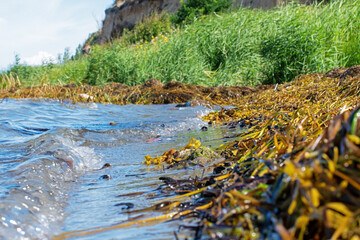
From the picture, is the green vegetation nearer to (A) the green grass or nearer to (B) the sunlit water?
(A) the green grass

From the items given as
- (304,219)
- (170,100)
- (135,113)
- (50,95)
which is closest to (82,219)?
(304,219)

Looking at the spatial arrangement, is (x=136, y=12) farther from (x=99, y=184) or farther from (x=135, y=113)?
(x=99, y=184)

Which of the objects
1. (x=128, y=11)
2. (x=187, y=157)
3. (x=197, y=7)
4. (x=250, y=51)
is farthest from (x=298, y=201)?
(x=128, y=11)

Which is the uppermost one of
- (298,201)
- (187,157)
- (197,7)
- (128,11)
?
(128,11)

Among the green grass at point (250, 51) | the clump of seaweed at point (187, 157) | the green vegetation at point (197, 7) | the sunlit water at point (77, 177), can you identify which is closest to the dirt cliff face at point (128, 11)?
the green vegetation at point (197, 7)

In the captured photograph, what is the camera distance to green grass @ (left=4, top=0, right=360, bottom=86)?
9805 mm

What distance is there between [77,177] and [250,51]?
9.16 metres

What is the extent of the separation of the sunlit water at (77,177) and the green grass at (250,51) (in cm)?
574

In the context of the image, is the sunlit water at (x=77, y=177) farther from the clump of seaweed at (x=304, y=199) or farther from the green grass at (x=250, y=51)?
the green grass at (x=250, y=51)

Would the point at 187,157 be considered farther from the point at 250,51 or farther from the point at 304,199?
the point at 250,51

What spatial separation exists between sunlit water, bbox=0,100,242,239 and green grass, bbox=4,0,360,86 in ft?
A: 18.8

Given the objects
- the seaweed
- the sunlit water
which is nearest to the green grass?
the sunlit water

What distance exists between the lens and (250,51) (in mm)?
11023

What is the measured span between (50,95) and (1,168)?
27.9 ft
